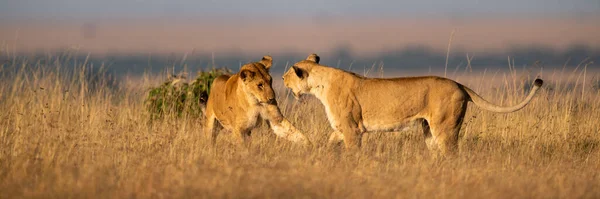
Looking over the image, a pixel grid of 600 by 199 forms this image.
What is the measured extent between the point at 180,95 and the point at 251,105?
8.65 ft

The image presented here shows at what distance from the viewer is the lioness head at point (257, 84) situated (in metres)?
8.80

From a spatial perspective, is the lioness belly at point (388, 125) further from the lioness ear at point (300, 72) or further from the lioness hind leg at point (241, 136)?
the lioness hind leg at point (241, 136)

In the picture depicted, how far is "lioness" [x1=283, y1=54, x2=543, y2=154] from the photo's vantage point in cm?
858

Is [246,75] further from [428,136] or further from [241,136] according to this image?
[428,136]

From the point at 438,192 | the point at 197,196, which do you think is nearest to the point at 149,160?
the point at 197,196

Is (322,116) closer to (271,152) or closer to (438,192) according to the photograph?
(271,152)

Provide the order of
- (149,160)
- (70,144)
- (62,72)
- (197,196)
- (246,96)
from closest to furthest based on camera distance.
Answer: (197,196) < (149,160) < (70,144) < (246,96) < (62,72)

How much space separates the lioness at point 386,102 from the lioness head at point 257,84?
302mm

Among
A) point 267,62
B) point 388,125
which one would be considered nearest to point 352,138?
point 388,125

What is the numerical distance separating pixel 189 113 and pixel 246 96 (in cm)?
235

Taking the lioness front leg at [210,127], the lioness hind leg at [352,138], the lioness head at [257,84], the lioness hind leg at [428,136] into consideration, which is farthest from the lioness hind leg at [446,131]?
the lioness front leg at [210,127]

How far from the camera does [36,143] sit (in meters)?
8.05

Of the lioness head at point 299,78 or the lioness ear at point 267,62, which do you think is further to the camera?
the lioness ear at point 267,62

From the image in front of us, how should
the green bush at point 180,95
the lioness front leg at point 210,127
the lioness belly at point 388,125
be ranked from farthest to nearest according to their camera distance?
1. the green bush at point 180,95
2. the lioness front leg at point 210,127
3. the lioness belly at point 388,125
